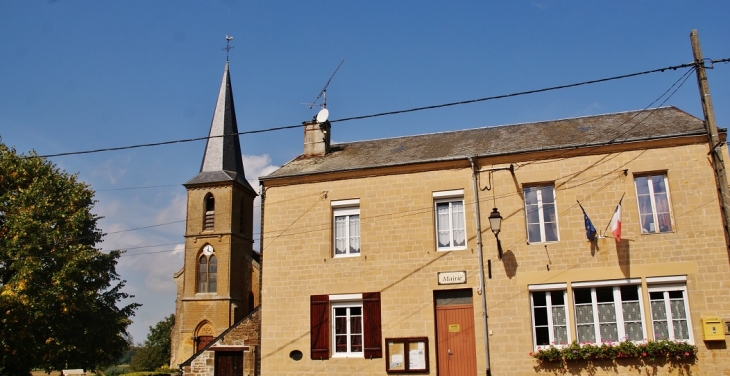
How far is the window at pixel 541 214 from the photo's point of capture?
1466 cm

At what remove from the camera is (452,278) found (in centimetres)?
1483

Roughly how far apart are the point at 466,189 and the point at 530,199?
1.58 metres

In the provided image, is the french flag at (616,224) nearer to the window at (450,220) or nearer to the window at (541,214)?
the window at (541,214)

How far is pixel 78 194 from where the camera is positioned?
28641mm

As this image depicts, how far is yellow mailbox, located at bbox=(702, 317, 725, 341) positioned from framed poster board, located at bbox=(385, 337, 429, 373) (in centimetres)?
603

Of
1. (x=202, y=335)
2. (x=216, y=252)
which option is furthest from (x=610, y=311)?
(x=216, y=252)

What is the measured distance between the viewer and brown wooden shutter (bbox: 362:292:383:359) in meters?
14.9

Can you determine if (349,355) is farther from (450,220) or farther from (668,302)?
(668,302)

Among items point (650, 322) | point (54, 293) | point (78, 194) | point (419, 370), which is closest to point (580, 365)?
point (650, 322)

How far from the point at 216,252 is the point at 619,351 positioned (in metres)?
24.5

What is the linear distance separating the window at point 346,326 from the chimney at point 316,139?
4.84 metres

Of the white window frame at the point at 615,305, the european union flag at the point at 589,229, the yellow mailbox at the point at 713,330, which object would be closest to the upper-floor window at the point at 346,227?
the white window frame at the point at 615,305

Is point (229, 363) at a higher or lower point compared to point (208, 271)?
lower

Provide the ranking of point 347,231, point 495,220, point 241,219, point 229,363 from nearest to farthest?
1. point 495,220
2. point 347,231
3. point 229,363
4. point 241,219
